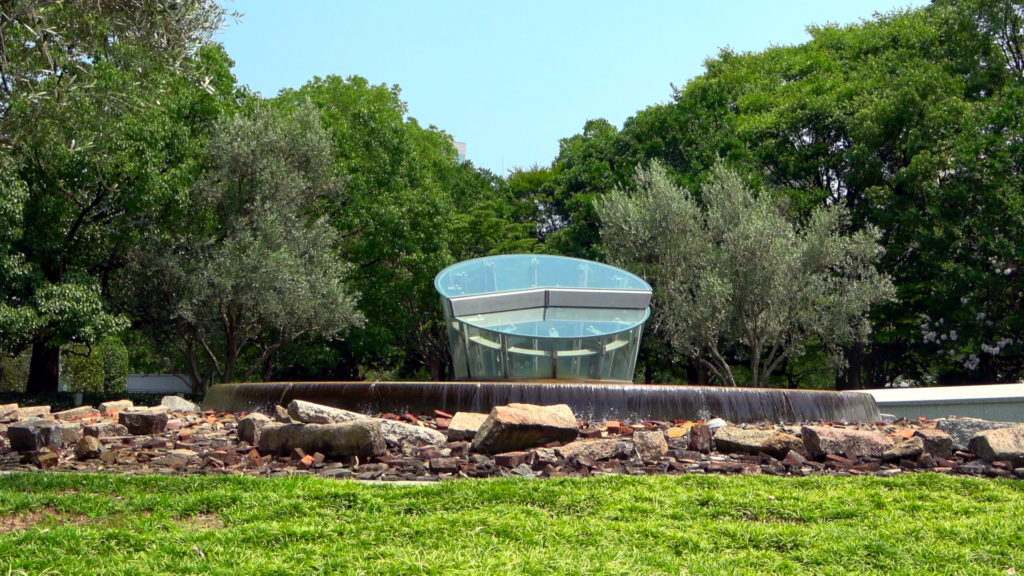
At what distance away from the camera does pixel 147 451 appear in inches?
A: 331

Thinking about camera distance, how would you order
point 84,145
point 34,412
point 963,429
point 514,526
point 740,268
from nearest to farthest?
1. point 514,526
2. point 963,429
3. point 84,145
4. point 34,412
5. point 740,268

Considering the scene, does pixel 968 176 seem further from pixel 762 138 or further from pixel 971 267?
pixel 762 138

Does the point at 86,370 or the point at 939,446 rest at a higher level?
the point at 86,370

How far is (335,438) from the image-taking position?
7648mm

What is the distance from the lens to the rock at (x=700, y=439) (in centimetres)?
821

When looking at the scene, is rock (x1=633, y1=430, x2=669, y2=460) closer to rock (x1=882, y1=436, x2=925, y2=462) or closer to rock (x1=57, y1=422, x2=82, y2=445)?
rock (x1=882, y1=436, x2=925, y2=462)

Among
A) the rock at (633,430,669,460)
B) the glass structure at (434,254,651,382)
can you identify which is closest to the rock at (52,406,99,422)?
the glass structure at (434,254,651,382)

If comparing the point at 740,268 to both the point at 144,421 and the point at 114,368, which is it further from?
the point at 114,368

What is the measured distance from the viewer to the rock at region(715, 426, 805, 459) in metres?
7.93

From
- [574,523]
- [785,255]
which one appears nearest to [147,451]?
[574,523]

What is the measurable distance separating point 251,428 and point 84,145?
21.0 ft

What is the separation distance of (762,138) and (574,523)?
2826 cm

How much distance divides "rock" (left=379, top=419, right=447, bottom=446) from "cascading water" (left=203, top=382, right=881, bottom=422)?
178cm

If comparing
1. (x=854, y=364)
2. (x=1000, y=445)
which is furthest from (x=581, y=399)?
(x=854, y=364)
